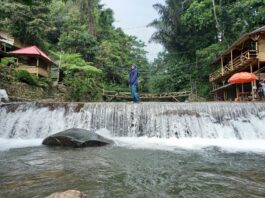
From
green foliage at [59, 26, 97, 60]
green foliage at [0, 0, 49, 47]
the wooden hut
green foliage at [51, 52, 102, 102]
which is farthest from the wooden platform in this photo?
green foliage at [0, 0, 49, 47]

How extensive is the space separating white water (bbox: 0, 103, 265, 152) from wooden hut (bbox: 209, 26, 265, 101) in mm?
7296

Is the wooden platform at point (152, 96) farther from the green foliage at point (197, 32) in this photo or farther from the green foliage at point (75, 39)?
the green foliage at point (197, 32)

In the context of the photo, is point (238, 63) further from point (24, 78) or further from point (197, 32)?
point (24, 78)

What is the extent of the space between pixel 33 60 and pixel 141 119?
18.2 meters

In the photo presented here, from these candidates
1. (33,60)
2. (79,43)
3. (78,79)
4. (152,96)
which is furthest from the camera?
(152,96)

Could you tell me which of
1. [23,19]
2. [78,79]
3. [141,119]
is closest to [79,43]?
[23,19]

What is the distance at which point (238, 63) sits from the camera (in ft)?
78.4

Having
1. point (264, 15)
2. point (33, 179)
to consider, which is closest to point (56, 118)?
point (33, 179)

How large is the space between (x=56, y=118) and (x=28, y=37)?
771 inches

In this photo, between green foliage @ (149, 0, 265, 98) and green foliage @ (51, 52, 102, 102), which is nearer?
green foliage @ (51, 52, 102, 102)

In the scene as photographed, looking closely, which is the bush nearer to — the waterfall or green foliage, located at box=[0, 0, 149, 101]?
green foliage, located at box=[0, 0, 149, 101]

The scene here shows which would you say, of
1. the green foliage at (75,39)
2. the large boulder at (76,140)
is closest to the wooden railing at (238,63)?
the green foliage at (75,39)

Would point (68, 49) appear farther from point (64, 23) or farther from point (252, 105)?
point (252, 105)

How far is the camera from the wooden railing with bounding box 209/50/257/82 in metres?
21.8
